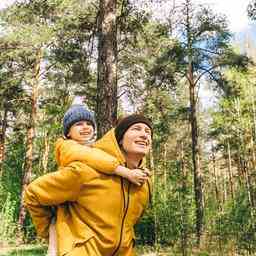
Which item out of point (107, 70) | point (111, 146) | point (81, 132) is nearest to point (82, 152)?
point (111, 146)

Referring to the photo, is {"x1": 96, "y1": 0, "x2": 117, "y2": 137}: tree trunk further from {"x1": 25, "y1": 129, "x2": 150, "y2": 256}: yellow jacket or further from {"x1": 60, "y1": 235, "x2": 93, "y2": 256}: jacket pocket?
{"x1": 60, "y1": 235, "x2": 93, "y2": 256}: jacket pocket

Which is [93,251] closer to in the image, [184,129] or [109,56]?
[109,56]

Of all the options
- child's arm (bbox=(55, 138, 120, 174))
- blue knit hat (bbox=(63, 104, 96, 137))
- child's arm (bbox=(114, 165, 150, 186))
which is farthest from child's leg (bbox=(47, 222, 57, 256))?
blue knit hat (bbox=(63, 104, 96, 137))

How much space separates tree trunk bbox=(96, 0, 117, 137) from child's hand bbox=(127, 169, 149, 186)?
3.96 meters

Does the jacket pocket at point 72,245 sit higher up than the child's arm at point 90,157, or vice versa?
the child's arm at point 90,157

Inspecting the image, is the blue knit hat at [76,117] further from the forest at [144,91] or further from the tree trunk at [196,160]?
the tree trunk at [196,160]

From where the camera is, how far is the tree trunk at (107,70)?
6562 mm

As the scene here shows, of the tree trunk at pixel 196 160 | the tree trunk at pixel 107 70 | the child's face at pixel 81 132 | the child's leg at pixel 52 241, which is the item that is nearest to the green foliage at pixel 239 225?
the tree trunk at pixel 107 70

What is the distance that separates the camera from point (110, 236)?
7.92ft

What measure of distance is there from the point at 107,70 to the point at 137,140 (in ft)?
14.4

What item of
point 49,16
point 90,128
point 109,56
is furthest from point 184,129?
point 90,128

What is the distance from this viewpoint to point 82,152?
246 centimetres

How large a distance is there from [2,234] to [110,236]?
9.33 metres

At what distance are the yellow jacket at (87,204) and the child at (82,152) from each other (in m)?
0.03
